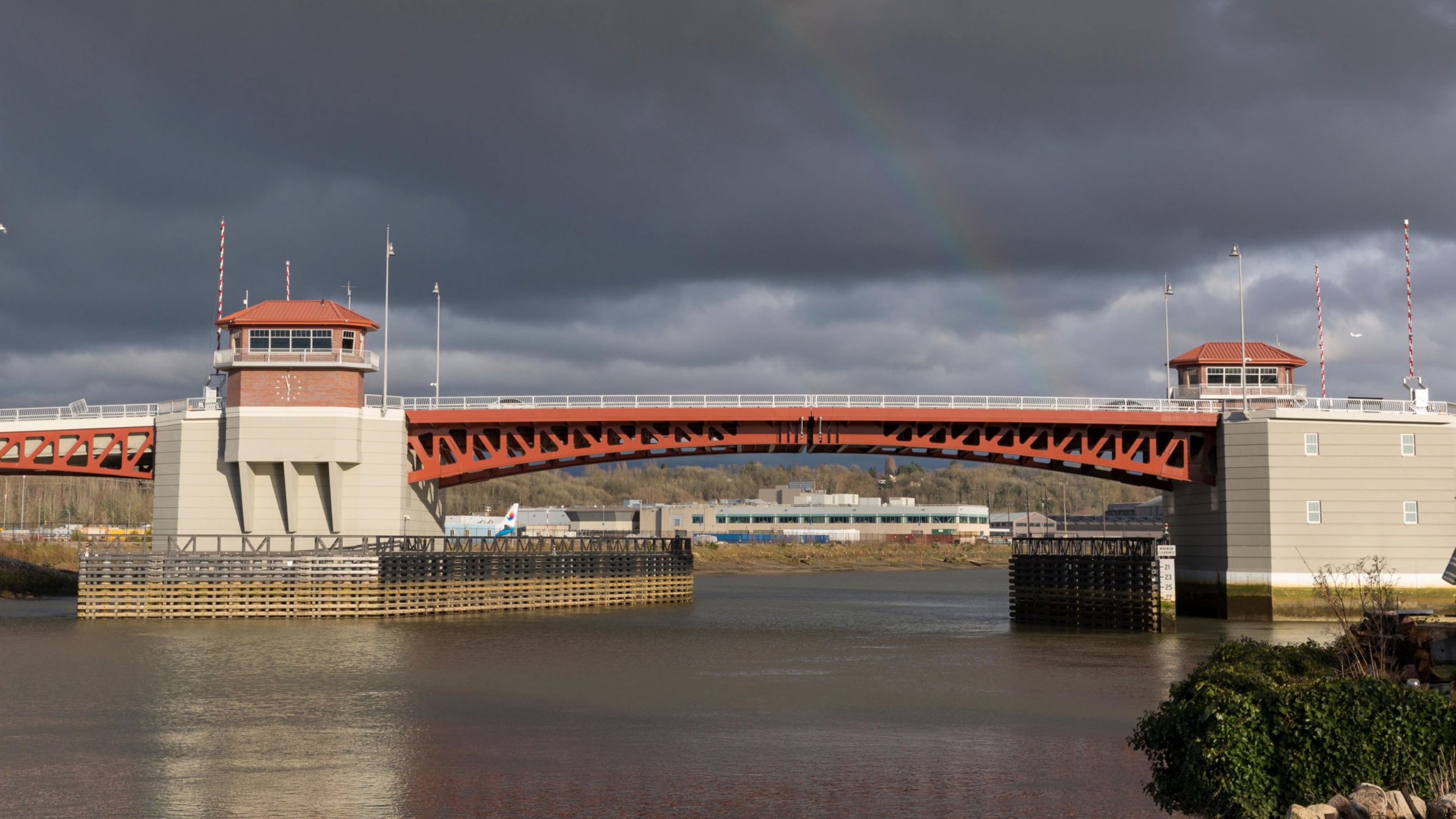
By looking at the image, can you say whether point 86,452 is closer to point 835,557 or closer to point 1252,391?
point 1252,391

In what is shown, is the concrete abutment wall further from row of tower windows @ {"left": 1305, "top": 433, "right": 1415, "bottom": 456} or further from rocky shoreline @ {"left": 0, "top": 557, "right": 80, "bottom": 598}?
rocky shoreline @ {"left": 0, "top": 557, "right": 80, "bottom": 598}

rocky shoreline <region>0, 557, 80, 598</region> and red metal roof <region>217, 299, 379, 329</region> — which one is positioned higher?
red metal roof <region>217, 299, 379, 329</region>

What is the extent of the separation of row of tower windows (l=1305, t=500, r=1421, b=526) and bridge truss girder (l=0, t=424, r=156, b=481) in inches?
2609

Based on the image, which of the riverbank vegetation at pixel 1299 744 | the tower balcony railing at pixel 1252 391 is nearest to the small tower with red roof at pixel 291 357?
the tower balcony railing at pixel 1252 391

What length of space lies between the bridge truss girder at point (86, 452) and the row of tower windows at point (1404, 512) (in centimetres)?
6626

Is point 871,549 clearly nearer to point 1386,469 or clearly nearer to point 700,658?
point 1386,469

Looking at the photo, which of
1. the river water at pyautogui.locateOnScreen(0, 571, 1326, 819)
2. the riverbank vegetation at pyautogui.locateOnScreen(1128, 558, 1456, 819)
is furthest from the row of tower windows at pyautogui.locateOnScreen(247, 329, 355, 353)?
the riverbank vegetation at pyautogui.locateOnScreen(1128, 558, 1456, 819)

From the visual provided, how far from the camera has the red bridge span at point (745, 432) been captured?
77000 mm

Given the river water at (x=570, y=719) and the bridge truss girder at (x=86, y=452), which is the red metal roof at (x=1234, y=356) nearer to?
the river water at (x=570, y=719)

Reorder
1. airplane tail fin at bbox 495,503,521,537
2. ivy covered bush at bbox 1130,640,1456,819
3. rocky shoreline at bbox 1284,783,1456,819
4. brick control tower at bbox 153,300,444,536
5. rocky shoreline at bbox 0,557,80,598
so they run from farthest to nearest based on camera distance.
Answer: airplane tail fin at bbox 495,503,521,537
rocky shoreline at bbox 0,557,80,598
brick control tower at bbox 153,300,444,536
ivy covered bush at bbox 1130,640,1456,819
rocky shoreline at bbox 1284,783,1456,819

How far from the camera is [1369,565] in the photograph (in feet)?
230

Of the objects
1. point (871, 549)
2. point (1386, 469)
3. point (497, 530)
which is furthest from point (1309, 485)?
point (871, 549)

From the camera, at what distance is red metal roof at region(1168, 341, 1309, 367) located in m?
79.8

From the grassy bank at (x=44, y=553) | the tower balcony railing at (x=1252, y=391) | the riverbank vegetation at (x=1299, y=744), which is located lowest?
the grassy bank at (x=44, y=553)
